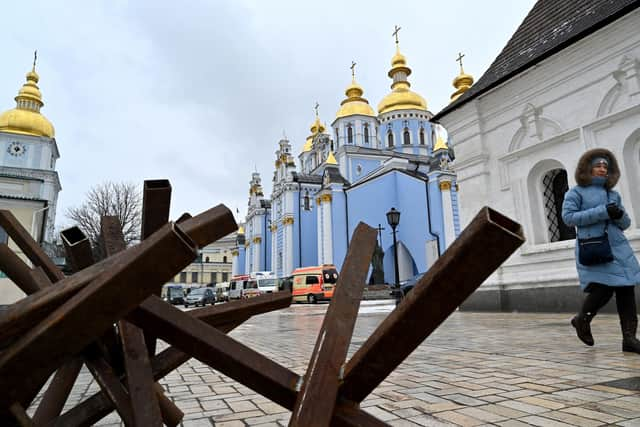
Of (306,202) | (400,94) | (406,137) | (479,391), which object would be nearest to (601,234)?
(479,391)

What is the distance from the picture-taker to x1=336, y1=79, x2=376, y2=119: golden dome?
134 ft

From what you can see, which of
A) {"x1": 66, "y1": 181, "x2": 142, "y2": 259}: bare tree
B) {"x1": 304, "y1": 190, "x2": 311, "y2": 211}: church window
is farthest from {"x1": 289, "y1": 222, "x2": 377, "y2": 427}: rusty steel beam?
{"x1": 304, "y1": 190, "x2": 311, "y2": 211}: church window

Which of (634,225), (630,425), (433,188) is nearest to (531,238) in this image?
(634,225)

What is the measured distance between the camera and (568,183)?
9359 millimetres

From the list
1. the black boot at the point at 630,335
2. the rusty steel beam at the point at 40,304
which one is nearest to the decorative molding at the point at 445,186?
the black boot at the point at 630,335

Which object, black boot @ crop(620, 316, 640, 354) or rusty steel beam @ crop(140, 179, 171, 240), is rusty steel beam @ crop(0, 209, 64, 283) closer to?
rusty steel beam @ crop(140, 179, 171, 240)

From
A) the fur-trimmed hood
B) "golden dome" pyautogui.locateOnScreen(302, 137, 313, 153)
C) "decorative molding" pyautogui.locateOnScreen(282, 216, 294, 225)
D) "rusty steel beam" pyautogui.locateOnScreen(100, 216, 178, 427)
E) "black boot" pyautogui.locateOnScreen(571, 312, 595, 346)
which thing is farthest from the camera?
"golden dome" pyautogui.locateOnScreen(302, 137, 313, 153)

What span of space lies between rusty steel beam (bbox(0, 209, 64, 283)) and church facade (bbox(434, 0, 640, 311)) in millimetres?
7796

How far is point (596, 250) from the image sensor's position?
396cm

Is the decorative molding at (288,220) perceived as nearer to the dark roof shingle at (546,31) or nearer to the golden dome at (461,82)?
the golden dome at (461,82)

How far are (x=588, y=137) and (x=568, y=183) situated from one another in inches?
41.6

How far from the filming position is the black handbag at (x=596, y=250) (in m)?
3.93

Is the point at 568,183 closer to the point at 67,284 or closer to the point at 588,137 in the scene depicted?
the point at 588,137

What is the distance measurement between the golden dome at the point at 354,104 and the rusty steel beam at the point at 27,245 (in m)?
40.4
